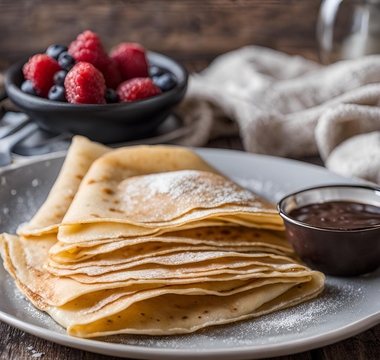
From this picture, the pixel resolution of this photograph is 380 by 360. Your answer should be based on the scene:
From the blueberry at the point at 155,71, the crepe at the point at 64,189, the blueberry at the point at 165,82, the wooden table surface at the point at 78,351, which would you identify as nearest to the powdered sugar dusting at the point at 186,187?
the crepe at the point at 64,189

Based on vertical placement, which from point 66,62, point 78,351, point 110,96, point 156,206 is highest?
point 66,62

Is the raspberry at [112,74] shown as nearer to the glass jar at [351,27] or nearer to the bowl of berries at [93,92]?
the bowl of berries at [93,92]

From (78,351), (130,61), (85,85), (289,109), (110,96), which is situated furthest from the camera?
(289,109)

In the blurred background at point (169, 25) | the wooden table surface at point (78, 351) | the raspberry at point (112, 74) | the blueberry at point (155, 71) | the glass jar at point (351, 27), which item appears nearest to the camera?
the wooden table surface at point (78, 351)

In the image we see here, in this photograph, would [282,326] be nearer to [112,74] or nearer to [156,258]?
[156,258]

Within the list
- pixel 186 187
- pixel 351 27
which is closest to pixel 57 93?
pixel 186 187

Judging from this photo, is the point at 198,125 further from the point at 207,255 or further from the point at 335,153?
the point at 207,255
